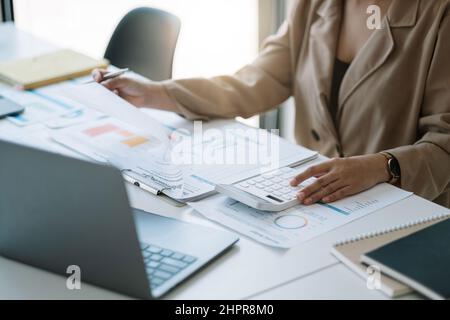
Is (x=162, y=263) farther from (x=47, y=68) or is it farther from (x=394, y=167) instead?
(x=47, y=68)

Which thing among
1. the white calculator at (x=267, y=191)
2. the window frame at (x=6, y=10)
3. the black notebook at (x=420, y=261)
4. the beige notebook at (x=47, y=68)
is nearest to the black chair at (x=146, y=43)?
the beige notebook at (x=47, y=68)

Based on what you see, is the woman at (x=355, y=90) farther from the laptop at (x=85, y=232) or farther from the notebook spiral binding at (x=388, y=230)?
the laptop at (x=85, y=232)

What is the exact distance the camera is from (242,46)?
3432 millimetres

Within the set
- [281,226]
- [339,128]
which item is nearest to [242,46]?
[339,128]

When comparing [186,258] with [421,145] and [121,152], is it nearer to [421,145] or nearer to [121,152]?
[121,152]

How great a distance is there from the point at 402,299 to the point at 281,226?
0.93ft

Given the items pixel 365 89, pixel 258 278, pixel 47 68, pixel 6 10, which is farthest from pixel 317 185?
pixel 6 10

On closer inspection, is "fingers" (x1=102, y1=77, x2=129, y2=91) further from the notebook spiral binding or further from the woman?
the notebook spiral binding

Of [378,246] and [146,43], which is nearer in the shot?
[378,246]

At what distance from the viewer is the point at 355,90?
173cm

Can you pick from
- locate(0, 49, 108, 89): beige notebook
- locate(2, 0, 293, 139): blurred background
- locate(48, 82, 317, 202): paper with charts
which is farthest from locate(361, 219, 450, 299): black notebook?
locate(2, 0, 293, 139): blurred background

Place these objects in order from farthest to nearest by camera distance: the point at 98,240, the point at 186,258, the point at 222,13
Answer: the point at 222,13, the point at 186,258, the point at 98,240

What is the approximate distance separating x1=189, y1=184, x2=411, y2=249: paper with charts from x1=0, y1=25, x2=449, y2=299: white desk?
0.02m

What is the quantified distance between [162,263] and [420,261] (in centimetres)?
41
